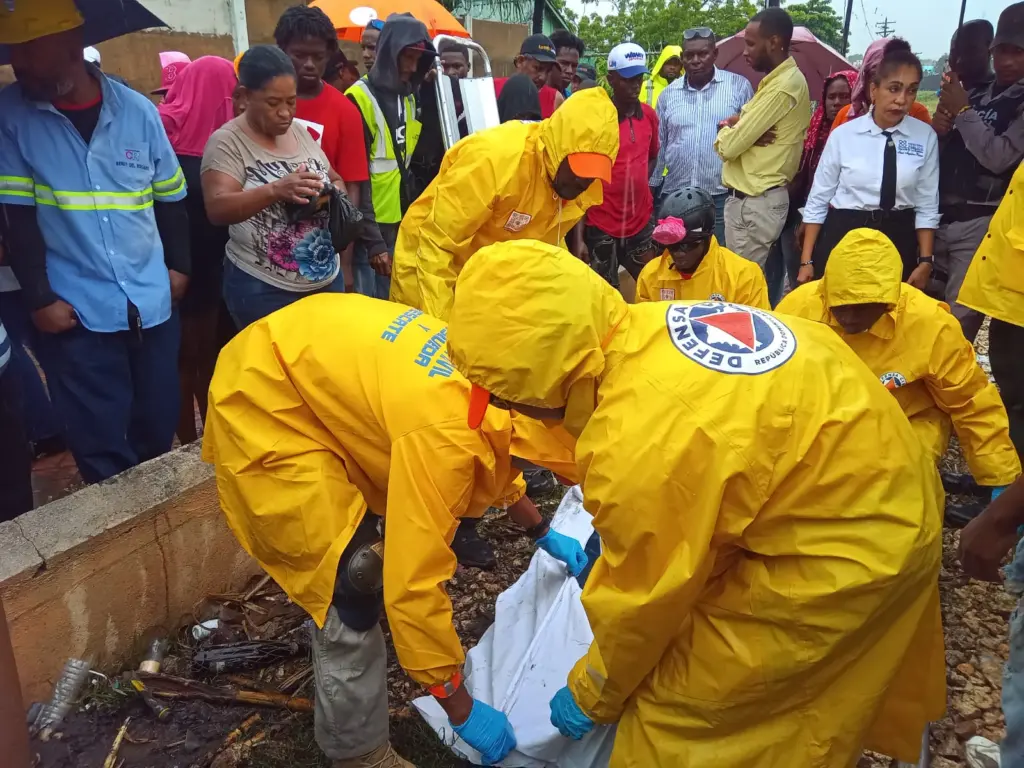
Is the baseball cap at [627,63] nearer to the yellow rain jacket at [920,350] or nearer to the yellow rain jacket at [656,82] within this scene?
the yellow rain jacket at [656,82]

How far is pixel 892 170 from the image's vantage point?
3.97 metres

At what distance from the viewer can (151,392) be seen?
2.85 metres

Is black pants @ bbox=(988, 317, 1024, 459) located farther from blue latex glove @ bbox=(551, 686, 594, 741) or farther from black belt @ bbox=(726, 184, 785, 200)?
blue latex glove @ bbox=(551, 686, 594, 741)

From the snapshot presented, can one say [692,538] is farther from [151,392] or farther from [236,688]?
[151,392]

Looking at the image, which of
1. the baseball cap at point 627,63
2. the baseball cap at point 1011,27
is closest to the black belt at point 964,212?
the baseball cap at point 1011,27

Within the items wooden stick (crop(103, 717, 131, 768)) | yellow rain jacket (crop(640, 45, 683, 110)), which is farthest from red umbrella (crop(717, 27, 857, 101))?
wooden stick (crop(103, 717, 131, 768))

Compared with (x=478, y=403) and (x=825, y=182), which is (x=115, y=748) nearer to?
(x=478, y=403)


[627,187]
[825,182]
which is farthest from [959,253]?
[627,187]

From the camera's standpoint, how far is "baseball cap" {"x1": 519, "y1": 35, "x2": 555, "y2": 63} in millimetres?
6496

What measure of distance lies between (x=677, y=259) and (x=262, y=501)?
2.33 m

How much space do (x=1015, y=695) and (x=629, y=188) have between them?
422 cm

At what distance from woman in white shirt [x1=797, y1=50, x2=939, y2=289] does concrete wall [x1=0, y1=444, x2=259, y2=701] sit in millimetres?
3392

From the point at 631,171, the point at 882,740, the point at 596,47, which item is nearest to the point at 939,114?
the point at 631,171

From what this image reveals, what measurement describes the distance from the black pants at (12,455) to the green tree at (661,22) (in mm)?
21002
